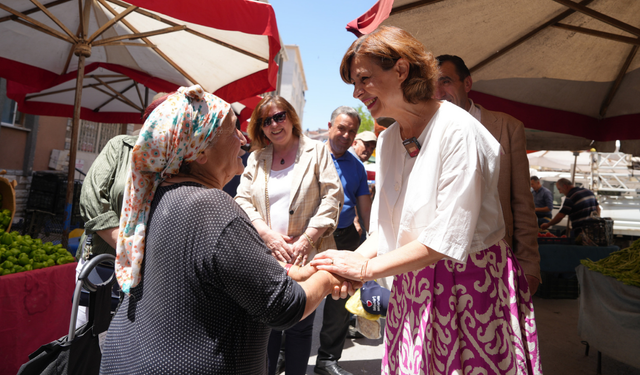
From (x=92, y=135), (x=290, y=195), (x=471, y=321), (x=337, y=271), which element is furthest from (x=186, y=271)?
(x=92, y=135)

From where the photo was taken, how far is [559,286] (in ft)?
21.0

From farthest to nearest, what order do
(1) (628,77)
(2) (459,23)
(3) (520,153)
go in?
(1) (628,77), (2) (459,23), (3) (520,153)

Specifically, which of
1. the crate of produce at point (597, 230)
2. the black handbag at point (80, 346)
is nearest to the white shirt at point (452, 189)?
the black handbag at point (80, 346)

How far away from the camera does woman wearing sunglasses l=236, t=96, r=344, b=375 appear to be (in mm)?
2779

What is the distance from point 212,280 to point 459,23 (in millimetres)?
2998

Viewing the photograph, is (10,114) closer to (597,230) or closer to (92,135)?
(92,135)

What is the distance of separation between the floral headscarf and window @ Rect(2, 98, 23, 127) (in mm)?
9013

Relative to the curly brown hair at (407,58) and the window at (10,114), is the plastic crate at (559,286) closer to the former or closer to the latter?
the curly brown hair at (407,58)

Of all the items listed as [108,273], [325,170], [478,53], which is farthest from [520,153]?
[108,273]

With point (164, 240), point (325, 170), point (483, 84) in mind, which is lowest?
point (164, 240)

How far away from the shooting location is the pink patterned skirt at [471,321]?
57.9 inches

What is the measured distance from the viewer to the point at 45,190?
772 cm

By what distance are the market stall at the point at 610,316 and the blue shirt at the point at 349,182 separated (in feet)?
7.89

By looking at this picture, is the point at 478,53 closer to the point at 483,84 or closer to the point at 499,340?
the point at 483,84
